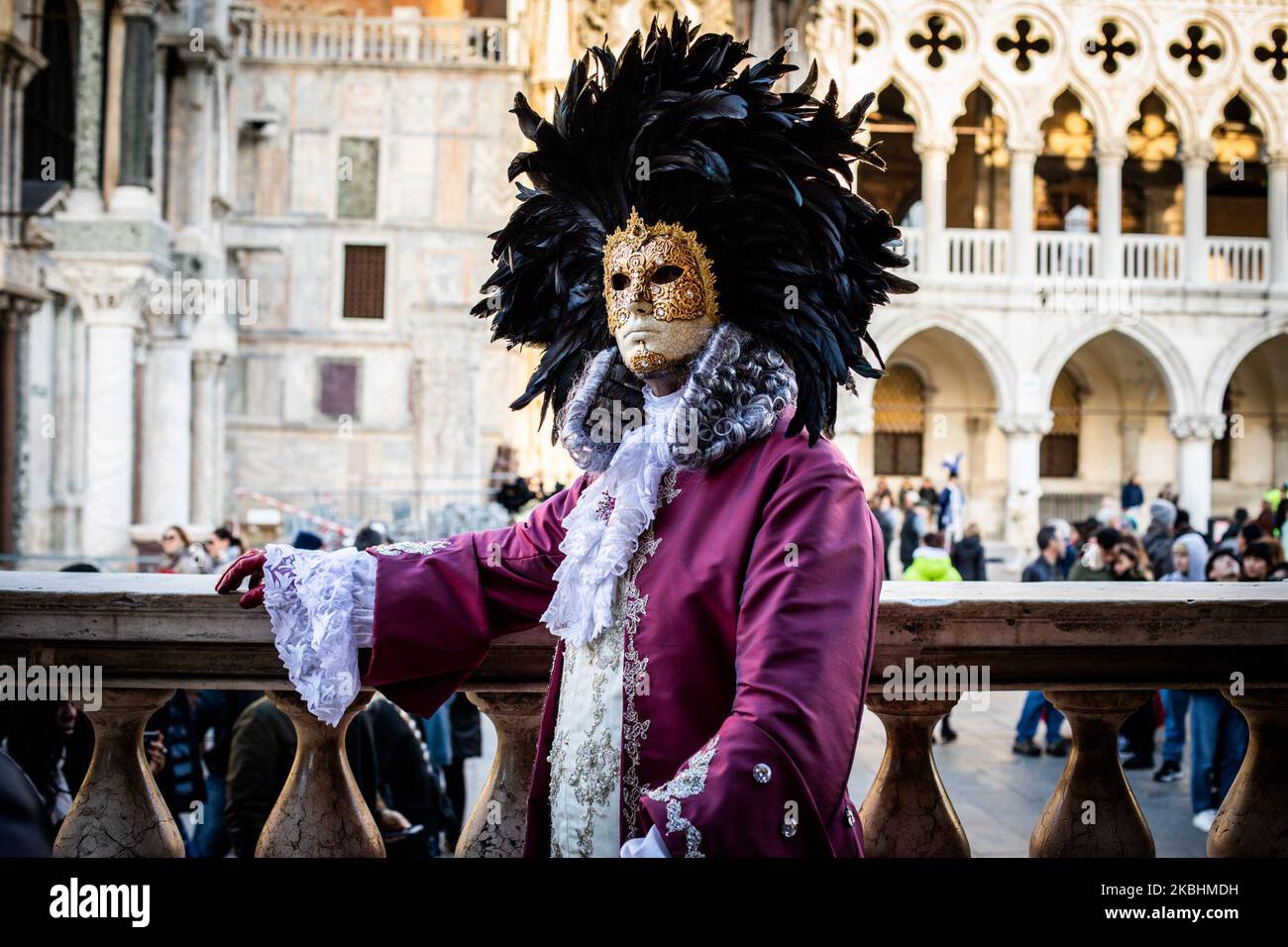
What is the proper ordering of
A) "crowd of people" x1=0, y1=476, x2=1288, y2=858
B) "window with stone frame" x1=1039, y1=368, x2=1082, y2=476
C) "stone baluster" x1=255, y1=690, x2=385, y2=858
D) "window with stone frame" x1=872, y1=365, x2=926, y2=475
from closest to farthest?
"stone baluster" x1=255, y1=690, x2=385, y2=858 → "crowd of people" x1=0, y1=476, x2=1288, y2=858 → "window with stone frame" x1=872, y1=365, x2=926, y2=475 → "window with stone frame" x1=1039, y1=368, x2=1082, y2=476

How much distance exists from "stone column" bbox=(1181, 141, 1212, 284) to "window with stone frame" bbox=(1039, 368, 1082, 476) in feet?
13.5

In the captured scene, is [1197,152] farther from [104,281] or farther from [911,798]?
[911,798]

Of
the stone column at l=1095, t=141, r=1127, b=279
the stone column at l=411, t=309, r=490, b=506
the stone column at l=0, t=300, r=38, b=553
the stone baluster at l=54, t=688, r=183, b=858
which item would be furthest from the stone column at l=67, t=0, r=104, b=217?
the stone column at l=1095, t=141, r=1127, b=279

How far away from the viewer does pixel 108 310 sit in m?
13.8

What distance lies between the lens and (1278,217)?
24.6 m

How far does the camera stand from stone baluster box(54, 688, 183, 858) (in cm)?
220

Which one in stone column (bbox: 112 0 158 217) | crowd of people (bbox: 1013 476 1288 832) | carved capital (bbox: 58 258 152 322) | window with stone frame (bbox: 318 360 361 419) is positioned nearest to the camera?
crowd of people (bbox: 1013 476 1288 832)

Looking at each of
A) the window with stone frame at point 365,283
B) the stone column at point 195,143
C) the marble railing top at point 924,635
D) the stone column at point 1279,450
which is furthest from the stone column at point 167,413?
the stone column at point 1279,450

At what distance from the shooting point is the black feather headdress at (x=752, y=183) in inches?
77.7

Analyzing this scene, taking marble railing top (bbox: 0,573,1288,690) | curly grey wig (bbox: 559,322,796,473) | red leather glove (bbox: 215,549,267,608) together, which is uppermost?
curly grey wig (bbox: 559,322,796,473)

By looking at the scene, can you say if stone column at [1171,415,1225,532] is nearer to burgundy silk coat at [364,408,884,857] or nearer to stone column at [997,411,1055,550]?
stone column at [997,411,1055,550]

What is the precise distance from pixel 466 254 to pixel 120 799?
27.9 meters

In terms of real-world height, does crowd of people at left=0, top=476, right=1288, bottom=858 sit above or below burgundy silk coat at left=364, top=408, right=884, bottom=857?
below

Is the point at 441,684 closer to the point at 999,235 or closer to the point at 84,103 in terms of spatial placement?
the point at 84,103
